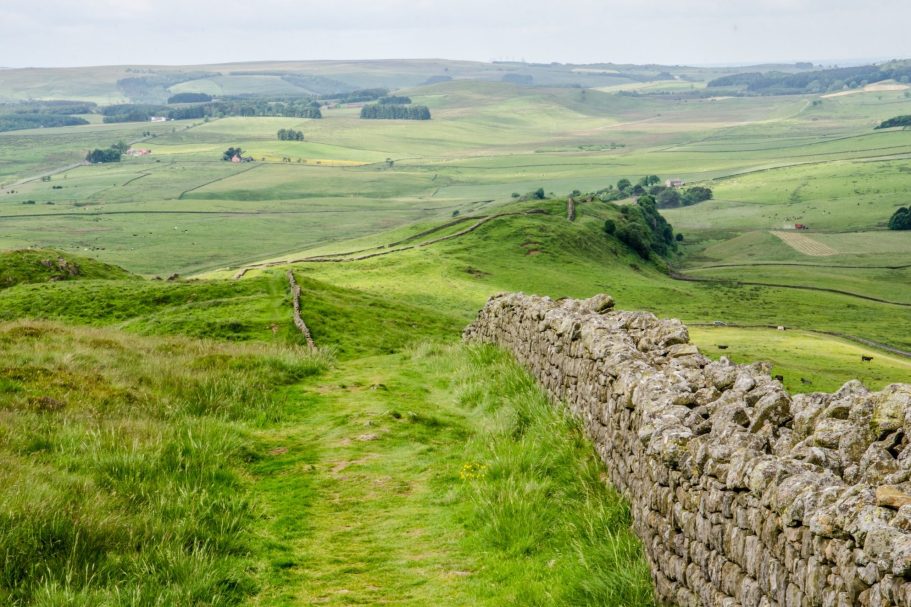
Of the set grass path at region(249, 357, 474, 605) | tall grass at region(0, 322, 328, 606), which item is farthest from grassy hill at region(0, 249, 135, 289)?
grass path at region(249, 357, 474, 605)

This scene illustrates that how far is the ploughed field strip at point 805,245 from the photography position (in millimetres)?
173025

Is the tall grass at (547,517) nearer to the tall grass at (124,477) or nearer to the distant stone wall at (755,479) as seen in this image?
the distant stone wall at (755,479)

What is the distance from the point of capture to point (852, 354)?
7694 cm

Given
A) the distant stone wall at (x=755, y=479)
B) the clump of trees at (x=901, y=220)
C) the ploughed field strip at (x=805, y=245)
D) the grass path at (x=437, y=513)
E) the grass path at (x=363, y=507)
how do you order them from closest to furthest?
the distant stone wall at (x=755, y=479), the grass path at (x=437, y=513), the grass path at (x=363, y=507), the ploughed field strip at (x=805, y=245), the clump of trees at (x=901, y=220)

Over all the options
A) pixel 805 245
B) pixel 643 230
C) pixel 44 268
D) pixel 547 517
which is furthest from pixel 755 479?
pixel 805 245

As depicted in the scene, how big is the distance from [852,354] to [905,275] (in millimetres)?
80667

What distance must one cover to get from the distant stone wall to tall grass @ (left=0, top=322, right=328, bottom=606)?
5028mm

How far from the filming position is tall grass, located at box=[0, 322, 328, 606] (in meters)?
10.1

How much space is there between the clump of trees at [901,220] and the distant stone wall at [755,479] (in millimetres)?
204671

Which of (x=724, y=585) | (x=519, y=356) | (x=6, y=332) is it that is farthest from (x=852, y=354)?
(x=724, y=585)

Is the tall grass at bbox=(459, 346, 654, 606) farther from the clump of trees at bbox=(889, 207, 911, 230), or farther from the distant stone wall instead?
the clump of trees at bbox=(889, 207, 911, 230)

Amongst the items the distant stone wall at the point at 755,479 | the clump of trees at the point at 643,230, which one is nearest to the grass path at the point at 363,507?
the distant stone wall at the point at 755,479

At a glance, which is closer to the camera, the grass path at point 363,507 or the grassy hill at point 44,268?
the grass path at point 363,507

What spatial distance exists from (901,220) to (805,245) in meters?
31.5
